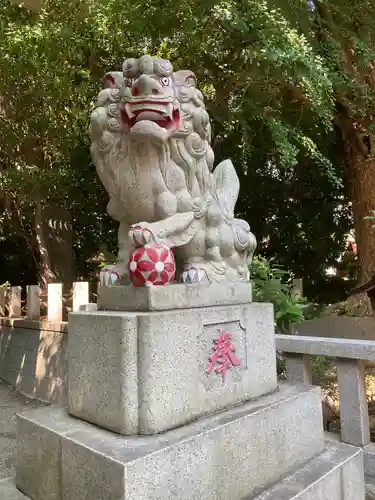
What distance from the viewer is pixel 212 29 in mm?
4980

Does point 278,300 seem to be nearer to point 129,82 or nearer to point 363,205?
point 129,82

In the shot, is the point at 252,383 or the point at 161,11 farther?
the point at 161,11

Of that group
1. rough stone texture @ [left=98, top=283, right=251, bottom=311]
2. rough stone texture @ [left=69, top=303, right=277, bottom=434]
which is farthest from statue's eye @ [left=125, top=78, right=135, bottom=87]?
rough stone texture @ [left=69, top=303, right=277, bottom=434]

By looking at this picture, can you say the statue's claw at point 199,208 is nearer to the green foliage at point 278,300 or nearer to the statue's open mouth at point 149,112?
the statue's open mouth at point 149,112

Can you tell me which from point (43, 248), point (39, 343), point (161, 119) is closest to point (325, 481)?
point (161, 119)

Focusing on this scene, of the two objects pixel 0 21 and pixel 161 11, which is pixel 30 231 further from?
pixel 161 11

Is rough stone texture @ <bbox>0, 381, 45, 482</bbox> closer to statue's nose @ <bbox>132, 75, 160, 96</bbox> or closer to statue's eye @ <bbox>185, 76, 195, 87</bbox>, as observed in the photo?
statue's nose @ <bbox>132, 75, 160, 96</bbox>

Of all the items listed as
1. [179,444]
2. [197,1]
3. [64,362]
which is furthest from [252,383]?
[197,1]

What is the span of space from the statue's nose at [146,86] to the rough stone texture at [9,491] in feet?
6.42

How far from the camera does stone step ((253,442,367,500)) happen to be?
196 cm

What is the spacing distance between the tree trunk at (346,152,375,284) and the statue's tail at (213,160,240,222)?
5.08 metres

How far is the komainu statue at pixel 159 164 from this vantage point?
2.01 meters

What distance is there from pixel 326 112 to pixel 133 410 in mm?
4283

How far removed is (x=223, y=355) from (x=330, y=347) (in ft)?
3.30
